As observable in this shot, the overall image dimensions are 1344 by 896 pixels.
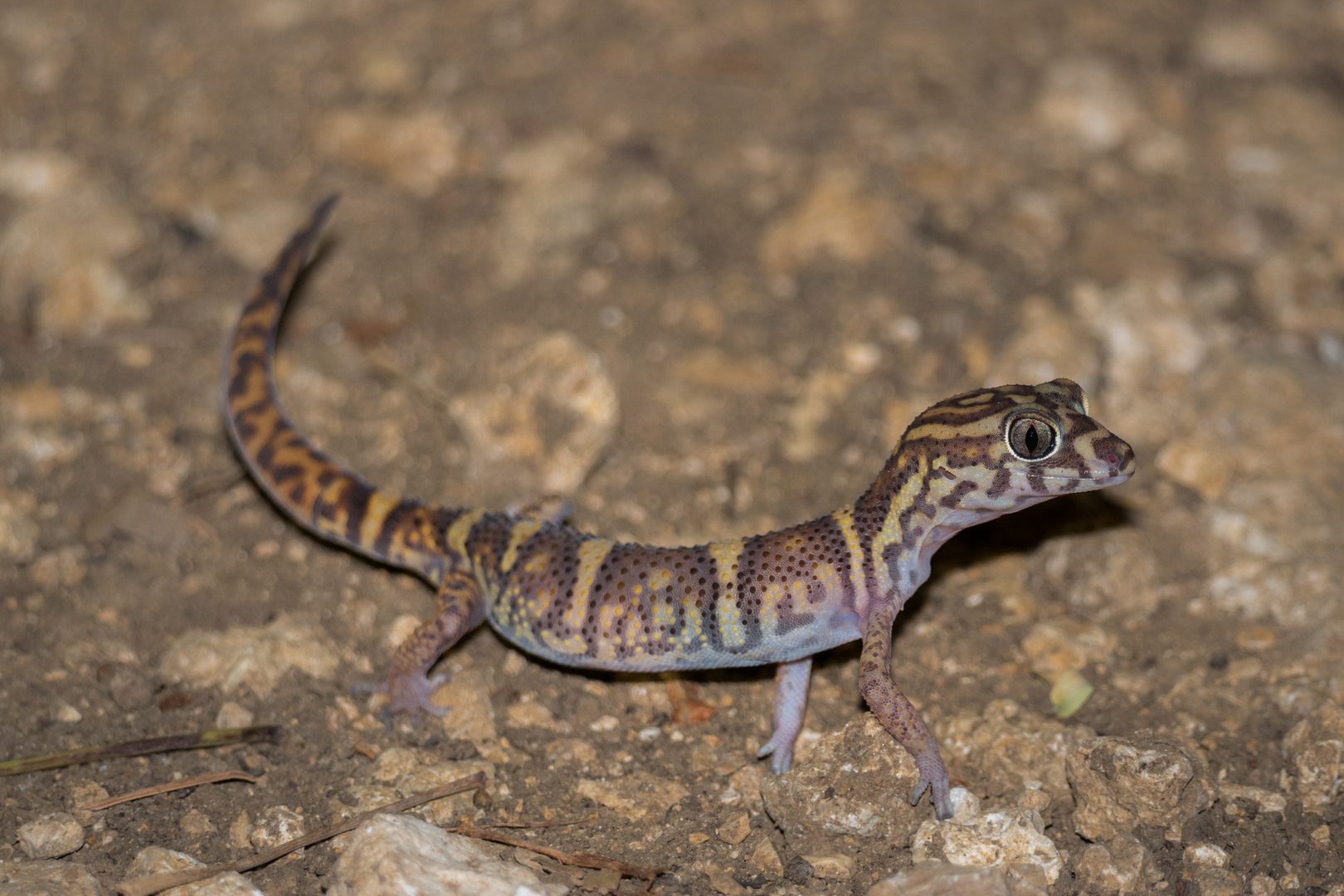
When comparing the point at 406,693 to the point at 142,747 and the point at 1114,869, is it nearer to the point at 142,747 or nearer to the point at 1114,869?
the point at 142,747

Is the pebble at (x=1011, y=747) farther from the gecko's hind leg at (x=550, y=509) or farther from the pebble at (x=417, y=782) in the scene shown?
the gecko's hind leg at (x=550, y=509)

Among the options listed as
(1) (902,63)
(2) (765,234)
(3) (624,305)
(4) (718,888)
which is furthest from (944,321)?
(4) (718,888)

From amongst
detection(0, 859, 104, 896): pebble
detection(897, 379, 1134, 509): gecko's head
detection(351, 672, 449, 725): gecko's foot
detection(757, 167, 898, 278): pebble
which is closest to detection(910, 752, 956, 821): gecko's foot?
detection(897, 379, 1134, 509): gecko's head

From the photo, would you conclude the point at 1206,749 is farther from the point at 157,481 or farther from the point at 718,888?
the point at 157,481

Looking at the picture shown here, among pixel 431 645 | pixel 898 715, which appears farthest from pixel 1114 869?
pixel 431 645

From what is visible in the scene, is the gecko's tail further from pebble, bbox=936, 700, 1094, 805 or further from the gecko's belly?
pebble, bbox=936, 700, 1094, 805

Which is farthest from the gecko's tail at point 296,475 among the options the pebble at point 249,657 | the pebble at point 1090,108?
the pebble at point 1090,108
